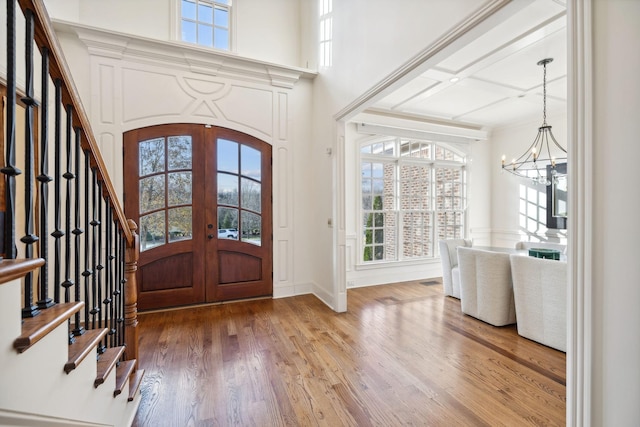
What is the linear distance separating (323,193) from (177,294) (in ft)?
7.39

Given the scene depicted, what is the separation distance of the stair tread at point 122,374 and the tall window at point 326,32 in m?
3.67

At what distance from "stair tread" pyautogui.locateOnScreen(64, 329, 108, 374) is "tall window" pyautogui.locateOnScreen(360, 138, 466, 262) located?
3.78 meters

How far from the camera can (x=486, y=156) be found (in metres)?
5.60

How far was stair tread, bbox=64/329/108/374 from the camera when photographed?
979mm

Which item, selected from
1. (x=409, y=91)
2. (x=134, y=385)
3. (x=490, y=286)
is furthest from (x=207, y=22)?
(x=490, y=286)

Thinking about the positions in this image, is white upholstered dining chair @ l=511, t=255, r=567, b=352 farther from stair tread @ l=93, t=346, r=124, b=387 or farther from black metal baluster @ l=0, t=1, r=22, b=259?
black metal baluster @ l=0, t=1, r=22, b=259

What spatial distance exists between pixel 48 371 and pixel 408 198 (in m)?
4.86

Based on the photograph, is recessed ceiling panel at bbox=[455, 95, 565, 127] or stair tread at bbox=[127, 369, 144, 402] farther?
recessed ceiling panel at bbox=[455, 95, 565, 127]

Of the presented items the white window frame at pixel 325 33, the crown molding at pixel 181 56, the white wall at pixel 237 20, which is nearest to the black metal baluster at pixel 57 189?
the crown molding at pixel 181 56
